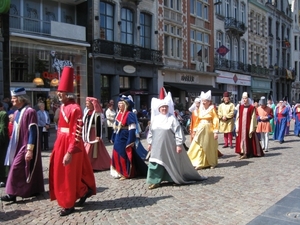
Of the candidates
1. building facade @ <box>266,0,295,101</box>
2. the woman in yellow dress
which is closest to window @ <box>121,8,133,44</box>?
the woman in yellow dress

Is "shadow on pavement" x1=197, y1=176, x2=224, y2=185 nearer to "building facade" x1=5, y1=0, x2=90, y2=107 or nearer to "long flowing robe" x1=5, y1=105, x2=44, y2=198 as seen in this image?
"long flowing robe" x1=5, y1=105, x2=44, y2=198

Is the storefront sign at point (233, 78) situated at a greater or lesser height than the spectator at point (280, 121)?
greater

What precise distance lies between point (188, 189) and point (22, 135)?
294 cm

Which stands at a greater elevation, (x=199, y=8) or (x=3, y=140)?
(x=199, y=8)

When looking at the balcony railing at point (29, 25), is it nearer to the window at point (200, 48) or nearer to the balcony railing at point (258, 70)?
the window at point (200, 48)

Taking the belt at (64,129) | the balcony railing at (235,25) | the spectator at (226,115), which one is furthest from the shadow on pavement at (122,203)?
the balcony railing at (235,25)

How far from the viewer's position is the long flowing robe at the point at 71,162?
5.20 metres

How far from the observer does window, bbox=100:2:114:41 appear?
21469mm

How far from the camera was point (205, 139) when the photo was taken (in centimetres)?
891

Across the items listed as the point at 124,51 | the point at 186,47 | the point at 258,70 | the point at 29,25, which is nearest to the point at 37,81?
the point at 29,25

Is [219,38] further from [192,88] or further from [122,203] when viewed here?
[122,203]

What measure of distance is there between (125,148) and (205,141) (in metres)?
2.15

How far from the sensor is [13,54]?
17.5m

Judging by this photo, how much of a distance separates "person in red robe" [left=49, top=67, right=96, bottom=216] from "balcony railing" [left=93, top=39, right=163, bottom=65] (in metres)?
15.4
